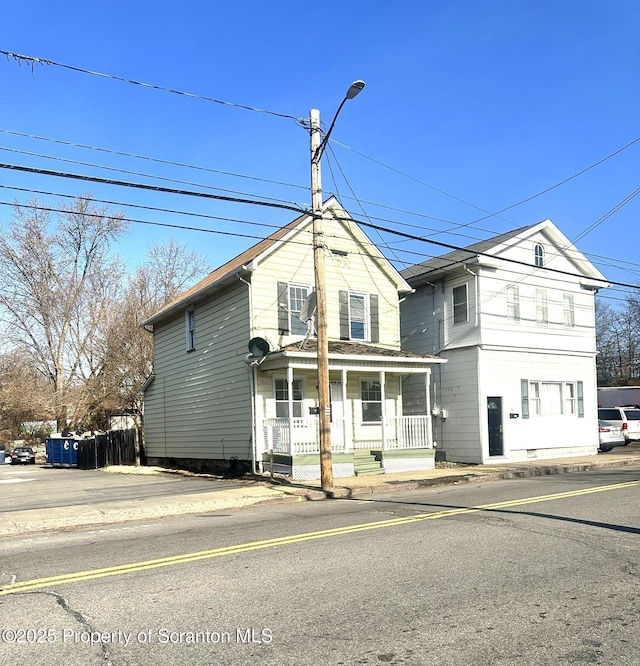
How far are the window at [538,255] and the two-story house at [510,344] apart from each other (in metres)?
0.04

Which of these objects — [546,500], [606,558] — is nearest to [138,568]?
[606,558]

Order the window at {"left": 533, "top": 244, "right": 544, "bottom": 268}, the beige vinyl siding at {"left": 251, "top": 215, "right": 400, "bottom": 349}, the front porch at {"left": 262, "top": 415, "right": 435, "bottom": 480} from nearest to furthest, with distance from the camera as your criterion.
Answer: the front porch at {"left": 262, "top": 415, "right": 435, "bottom": 480}
the beige vinyl siding at {"left": 251, "top": 215, "right": 400, "bottom": 349}
the window at {"left": 533, "top": 244, "right": 544, "bottom": 268}

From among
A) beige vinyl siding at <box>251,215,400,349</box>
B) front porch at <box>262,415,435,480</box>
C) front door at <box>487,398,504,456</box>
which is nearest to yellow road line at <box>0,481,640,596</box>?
front porch at <box>262,415,435,480</box>

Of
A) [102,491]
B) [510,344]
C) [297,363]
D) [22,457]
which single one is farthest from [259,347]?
[22,457]

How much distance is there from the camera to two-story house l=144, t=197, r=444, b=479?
1803 centimetres

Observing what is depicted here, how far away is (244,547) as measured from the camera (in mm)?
8211

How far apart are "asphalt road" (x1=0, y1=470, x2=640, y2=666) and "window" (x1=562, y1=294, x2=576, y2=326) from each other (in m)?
15.0

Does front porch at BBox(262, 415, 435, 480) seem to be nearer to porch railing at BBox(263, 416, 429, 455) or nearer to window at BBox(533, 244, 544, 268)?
porch railing at BBox(263, 416, 429, 455)

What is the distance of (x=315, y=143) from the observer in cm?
1430

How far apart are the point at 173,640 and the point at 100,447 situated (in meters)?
28.5

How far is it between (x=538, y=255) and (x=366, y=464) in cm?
1066

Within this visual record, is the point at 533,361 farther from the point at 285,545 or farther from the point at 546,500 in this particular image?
the point at 285,545

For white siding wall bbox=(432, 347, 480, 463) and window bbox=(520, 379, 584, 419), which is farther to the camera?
window bbox=(520, 379, 584, 419)

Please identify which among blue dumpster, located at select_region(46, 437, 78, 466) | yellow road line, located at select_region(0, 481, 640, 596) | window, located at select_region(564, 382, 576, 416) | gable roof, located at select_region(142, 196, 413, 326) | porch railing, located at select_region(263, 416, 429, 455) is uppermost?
gable roof, located at select_region(142, 196, 413, 326)
